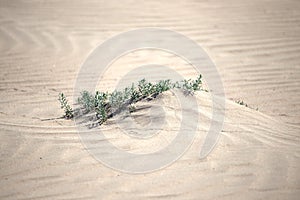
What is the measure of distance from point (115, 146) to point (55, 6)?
565cm

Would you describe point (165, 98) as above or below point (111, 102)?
above

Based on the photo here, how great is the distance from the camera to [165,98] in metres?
4.11

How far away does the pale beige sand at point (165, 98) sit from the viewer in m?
3.03

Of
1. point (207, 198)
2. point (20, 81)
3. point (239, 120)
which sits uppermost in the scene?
point (20, 81)

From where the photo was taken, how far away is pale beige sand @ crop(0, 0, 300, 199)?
3025mm

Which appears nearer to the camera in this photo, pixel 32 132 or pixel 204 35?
pixel 32 132

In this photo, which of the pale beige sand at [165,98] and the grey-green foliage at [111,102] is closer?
the pale beige sand at [165,98]

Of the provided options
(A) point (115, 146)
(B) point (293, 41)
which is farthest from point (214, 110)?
(B) point (293, 41)

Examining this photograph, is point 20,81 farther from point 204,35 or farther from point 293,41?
point 293,41

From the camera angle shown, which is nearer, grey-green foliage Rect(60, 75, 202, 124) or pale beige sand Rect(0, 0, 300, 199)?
pale beige sand Rect(0, 0, 300, 199)

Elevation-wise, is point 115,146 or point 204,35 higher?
point 204,35

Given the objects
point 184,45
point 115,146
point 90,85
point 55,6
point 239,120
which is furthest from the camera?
point 55,6

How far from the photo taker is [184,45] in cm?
661

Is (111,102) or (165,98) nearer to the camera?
(111,102)
